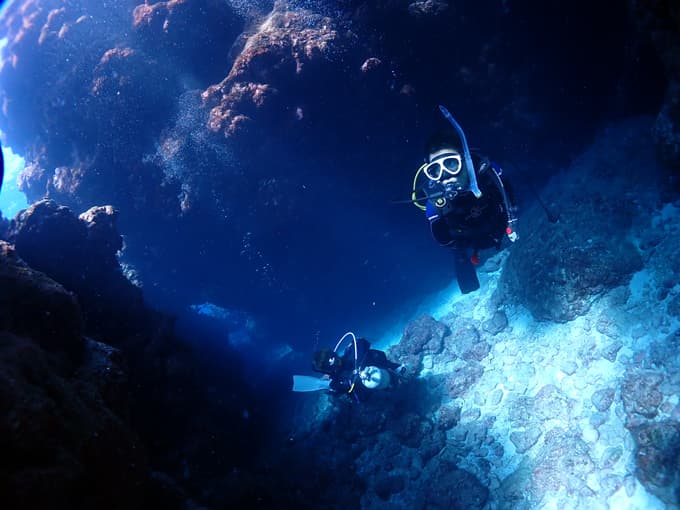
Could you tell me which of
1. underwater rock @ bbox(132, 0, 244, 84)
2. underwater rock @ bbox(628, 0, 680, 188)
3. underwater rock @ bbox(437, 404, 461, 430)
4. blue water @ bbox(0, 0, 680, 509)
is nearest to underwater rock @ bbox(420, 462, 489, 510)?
blue water @ bbox(0, 0, 680, 509)

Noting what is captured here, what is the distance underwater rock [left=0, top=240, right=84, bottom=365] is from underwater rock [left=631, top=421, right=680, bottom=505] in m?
6.44

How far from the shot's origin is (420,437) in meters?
6.87

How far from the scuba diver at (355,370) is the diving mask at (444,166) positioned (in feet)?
13.3

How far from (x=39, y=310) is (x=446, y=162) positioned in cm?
477

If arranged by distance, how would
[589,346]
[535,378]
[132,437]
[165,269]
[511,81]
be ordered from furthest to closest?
[165,269]
[511,81]
[535,378]
[589,346]
[132,437]

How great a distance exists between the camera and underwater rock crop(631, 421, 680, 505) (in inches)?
158

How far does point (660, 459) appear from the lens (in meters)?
4.14

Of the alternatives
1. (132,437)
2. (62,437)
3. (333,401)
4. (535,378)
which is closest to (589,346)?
(535,378)

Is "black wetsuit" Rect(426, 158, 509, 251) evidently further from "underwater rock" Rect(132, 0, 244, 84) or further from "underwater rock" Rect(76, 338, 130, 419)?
"underwater rock" Rect(132, 0, 244, 84)

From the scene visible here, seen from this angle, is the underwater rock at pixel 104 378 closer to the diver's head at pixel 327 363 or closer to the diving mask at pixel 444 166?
the diver's head at pixel 327 363

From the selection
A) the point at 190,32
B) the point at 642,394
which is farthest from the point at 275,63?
the point at 642,394

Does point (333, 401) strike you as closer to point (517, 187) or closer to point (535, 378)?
point (535, 378)

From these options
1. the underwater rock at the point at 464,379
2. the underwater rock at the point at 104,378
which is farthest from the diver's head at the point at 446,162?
the underwater rock at the point at 464,379

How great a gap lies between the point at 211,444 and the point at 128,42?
31.7 ft
